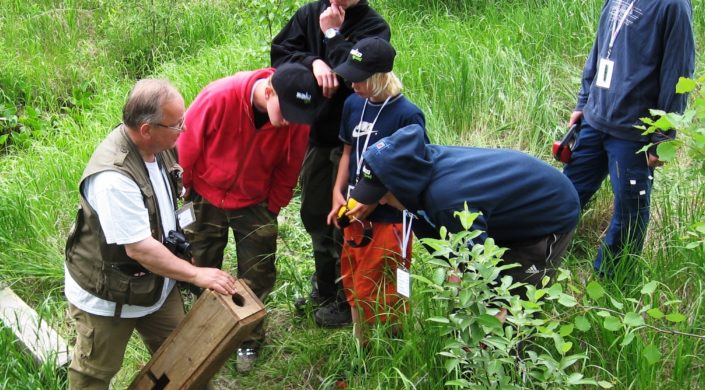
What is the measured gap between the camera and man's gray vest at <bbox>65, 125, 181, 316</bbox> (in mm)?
2848

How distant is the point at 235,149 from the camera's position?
3500mm

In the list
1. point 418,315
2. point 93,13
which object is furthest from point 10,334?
point 93,13

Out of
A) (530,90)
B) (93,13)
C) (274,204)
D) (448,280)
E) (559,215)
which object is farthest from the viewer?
(93,13)

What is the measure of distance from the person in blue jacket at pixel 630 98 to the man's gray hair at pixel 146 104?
218cm

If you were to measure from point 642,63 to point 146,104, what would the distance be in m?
2.35

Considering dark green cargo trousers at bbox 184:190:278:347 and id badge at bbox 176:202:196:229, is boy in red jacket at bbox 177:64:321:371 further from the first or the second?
id badge at bbox 176:202:196:229

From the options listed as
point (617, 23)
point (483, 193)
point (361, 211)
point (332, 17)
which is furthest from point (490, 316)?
point (617, 23)

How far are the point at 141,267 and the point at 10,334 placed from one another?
1296mm

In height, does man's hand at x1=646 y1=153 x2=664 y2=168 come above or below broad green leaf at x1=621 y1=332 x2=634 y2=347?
above

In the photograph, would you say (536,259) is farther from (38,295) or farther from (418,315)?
(38,295)

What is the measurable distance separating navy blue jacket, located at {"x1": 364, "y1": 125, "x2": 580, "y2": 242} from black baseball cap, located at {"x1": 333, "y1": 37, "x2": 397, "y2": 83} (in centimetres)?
42

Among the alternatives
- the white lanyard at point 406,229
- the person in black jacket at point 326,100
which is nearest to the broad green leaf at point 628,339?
the white lanyard at point 406,229

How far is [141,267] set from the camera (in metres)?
2.97

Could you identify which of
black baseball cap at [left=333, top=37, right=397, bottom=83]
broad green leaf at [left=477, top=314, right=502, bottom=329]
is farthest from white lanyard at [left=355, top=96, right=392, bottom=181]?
broad green leaf at [left=477, top=314, right=502, bottom=329]
